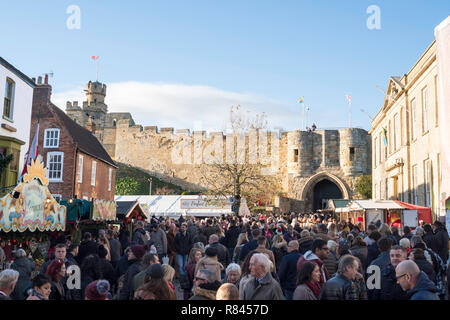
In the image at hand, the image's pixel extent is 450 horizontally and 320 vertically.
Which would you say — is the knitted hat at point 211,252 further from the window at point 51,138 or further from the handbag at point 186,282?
the window at point 51,138

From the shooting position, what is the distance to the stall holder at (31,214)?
9.45 metres

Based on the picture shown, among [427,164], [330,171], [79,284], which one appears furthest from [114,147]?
[79,284]

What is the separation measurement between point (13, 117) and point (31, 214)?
21.3 feet

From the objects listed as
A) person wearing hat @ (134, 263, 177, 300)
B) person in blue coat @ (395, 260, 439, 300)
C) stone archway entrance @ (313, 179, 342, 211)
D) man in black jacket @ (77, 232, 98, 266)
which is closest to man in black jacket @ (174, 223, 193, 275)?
man in black jacket @ (77, 232, 98, 266)

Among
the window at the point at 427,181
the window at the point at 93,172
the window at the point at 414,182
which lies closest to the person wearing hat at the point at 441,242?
the window at the point at 427,181

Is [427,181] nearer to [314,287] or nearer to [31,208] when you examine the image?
[31,208]

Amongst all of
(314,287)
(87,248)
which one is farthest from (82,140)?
(314,287)

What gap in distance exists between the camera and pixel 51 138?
23.9m

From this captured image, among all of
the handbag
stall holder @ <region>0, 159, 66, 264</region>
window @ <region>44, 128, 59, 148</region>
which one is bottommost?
the handbag

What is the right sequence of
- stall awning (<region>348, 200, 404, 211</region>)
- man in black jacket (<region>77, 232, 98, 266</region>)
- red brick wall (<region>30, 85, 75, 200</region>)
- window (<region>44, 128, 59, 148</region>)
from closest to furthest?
man in black jacket (<region>77, 232, 98, 266</region>) → stall awning (<region>348, 200, 404, 211</region>) → red brick wall (<region>30, 85, 75, 200</region>) → window (<region>44, 128, 59, 148</region>)

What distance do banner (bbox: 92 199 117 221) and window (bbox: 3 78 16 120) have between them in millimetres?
4412

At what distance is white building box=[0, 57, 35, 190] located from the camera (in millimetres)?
14555

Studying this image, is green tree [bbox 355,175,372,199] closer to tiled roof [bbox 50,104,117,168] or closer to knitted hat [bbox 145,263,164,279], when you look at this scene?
tiled roof [bbox 50,104,117,168]
